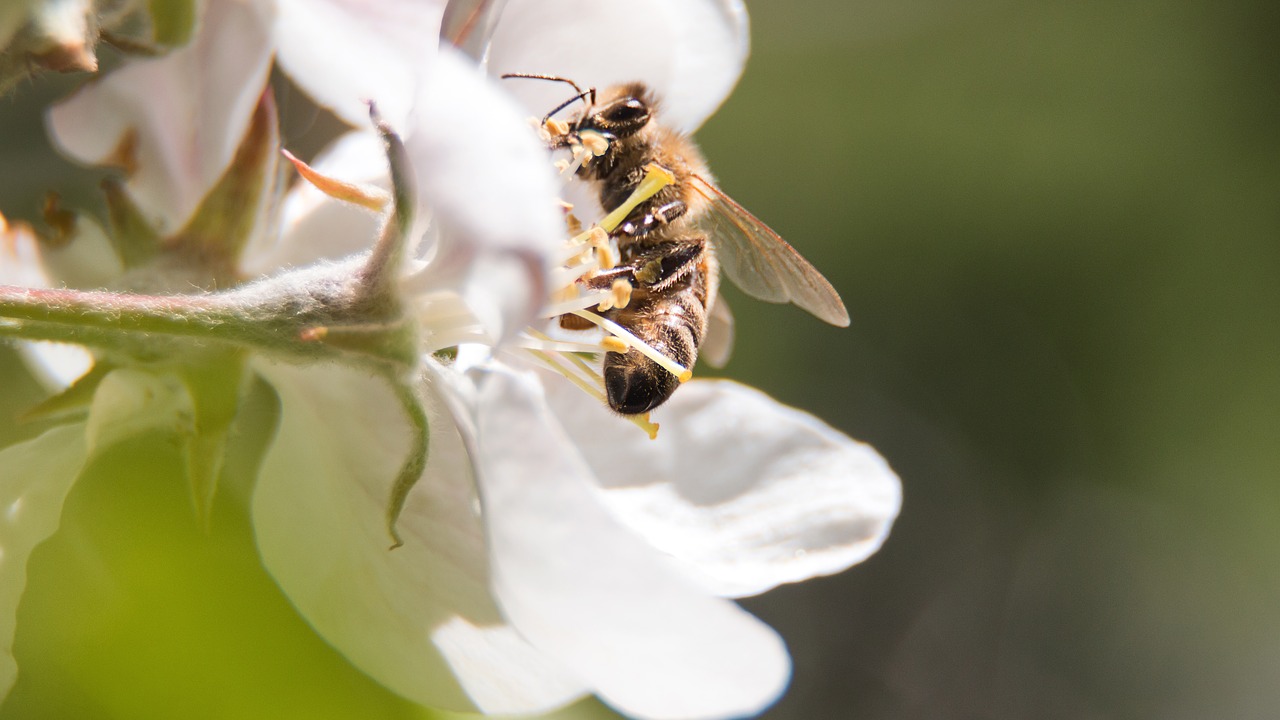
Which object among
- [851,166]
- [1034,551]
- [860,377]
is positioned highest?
[851,166]

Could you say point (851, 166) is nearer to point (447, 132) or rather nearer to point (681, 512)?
point (681, 512)

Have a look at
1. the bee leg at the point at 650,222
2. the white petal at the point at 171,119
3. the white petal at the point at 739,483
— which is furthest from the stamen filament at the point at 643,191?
the white petal at the point at 171,119

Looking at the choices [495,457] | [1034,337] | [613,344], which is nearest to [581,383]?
[613,344]

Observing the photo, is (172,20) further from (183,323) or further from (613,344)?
(613,344)

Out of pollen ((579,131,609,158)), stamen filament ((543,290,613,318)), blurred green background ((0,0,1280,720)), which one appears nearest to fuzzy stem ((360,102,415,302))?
stamen filament ((543,290,613,318))

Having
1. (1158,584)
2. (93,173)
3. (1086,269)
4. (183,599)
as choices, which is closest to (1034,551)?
(1158,584)

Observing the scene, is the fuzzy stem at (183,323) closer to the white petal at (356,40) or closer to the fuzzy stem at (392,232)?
the fuzzy stem at (392,232)

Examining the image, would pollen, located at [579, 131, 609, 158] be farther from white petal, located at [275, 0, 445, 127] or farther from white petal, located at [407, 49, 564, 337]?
white petal, located at [407, 49, 564, 337]
